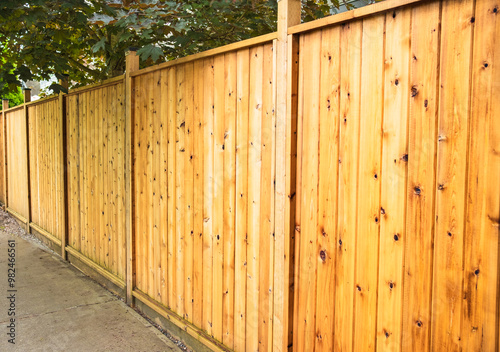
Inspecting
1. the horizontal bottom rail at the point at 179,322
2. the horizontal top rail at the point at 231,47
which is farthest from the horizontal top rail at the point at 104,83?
the horizontal bottom rail at the point at 179,322

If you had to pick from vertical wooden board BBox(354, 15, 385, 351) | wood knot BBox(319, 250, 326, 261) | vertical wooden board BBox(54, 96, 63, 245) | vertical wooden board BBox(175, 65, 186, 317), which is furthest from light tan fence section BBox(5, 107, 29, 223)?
vertical wooden board BBox(354, 15, 385, 351)

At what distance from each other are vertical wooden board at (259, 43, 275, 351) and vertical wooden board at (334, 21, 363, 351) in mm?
462

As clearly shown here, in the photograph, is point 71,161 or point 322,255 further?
point 71,161

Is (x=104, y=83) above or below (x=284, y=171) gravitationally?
above

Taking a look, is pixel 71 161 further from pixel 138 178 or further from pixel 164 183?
pixel 164 183

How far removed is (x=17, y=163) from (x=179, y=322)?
19.3ft

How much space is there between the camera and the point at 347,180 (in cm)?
193

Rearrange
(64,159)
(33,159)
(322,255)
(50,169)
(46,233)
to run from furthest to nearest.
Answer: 1. (33,159)
2. (46,233)
3. (50,169)
4. (64,159)
5. (322,255)

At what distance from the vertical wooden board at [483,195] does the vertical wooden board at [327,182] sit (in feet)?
2.01

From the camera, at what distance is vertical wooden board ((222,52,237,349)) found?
2633 mm

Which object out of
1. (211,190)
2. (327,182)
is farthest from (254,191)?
(327,182)

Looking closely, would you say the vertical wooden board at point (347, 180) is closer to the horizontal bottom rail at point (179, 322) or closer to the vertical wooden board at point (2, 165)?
the horizontal bottom rail at point (179, 322)

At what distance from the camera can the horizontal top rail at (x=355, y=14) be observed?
168cm

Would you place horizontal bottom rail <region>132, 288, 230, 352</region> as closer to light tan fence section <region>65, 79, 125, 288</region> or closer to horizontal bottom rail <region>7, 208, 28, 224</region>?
light tan fence section <region>65, 79, 125, 288</region>
